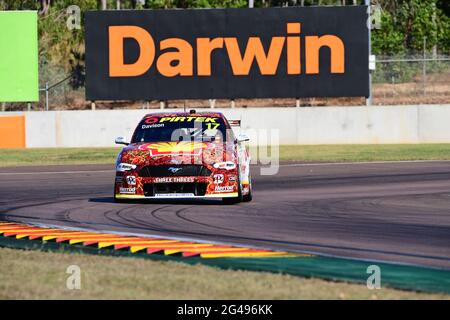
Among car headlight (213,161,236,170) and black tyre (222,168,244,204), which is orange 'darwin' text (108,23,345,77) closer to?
black tyre (222,168,244,204)

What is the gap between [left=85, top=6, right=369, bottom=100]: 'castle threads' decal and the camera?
127 ft

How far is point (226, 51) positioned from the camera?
128ft

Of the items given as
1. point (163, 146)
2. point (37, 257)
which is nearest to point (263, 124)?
point (163, 146)

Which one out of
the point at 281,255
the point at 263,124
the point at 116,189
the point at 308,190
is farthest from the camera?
the point at 263,124

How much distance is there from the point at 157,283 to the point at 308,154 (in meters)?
23.4

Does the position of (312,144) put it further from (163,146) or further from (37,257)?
(37,257)

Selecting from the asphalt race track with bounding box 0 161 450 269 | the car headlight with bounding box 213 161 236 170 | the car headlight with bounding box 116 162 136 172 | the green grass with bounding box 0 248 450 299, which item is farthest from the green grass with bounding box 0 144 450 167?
the green grass with bounding box 0 248 450 299

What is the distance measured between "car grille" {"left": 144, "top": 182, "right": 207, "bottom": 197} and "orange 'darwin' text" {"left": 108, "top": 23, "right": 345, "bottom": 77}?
21.9 m

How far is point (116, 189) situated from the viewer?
17.6 meters

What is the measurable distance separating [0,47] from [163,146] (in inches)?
891

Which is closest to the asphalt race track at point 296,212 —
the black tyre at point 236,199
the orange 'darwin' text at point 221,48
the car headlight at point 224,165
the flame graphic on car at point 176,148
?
the black tyre at point 236,199

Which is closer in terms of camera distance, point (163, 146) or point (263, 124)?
point (163, 146)

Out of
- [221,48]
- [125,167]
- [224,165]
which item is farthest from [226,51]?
[224,165]

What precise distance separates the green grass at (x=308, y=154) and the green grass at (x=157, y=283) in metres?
19.8
